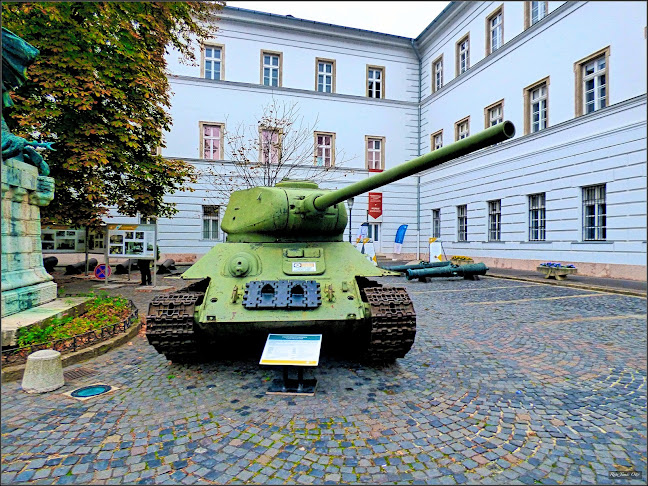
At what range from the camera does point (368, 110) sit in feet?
77.2

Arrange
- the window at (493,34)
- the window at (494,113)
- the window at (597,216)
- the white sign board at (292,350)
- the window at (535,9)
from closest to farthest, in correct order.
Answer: the window at (535,9), the window at (597,216), the white sign board at (292,350), the window at (493,34), the window at (494,113)

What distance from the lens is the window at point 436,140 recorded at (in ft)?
72.5

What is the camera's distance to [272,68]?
22031mm

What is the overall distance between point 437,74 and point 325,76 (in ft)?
20.0

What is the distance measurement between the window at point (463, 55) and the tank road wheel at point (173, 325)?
62.8 ft

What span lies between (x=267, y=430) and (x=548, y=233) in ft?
46.4

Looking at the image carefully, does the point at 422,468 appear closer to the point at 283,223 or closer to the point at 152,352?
the point at 283,223

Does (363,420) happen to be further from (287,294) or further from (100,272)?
(100,272)

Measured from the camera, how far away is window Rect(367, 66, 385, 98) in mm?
23766

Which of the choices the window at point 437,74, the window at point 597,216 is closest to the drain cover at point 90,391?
the window at point 597,216

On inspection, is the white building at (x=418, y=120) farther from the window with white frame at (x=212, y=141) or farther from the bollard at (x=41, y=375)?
the bollard at (x=41, y=375)

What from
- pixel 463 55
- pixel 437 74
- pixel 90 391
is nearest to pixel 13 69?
pixel 90 391

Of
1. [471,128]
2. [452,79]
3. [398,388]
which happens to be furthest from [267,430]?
[452,79]

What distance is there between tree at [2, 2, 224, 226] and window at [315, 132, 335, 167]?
11.5 meters
